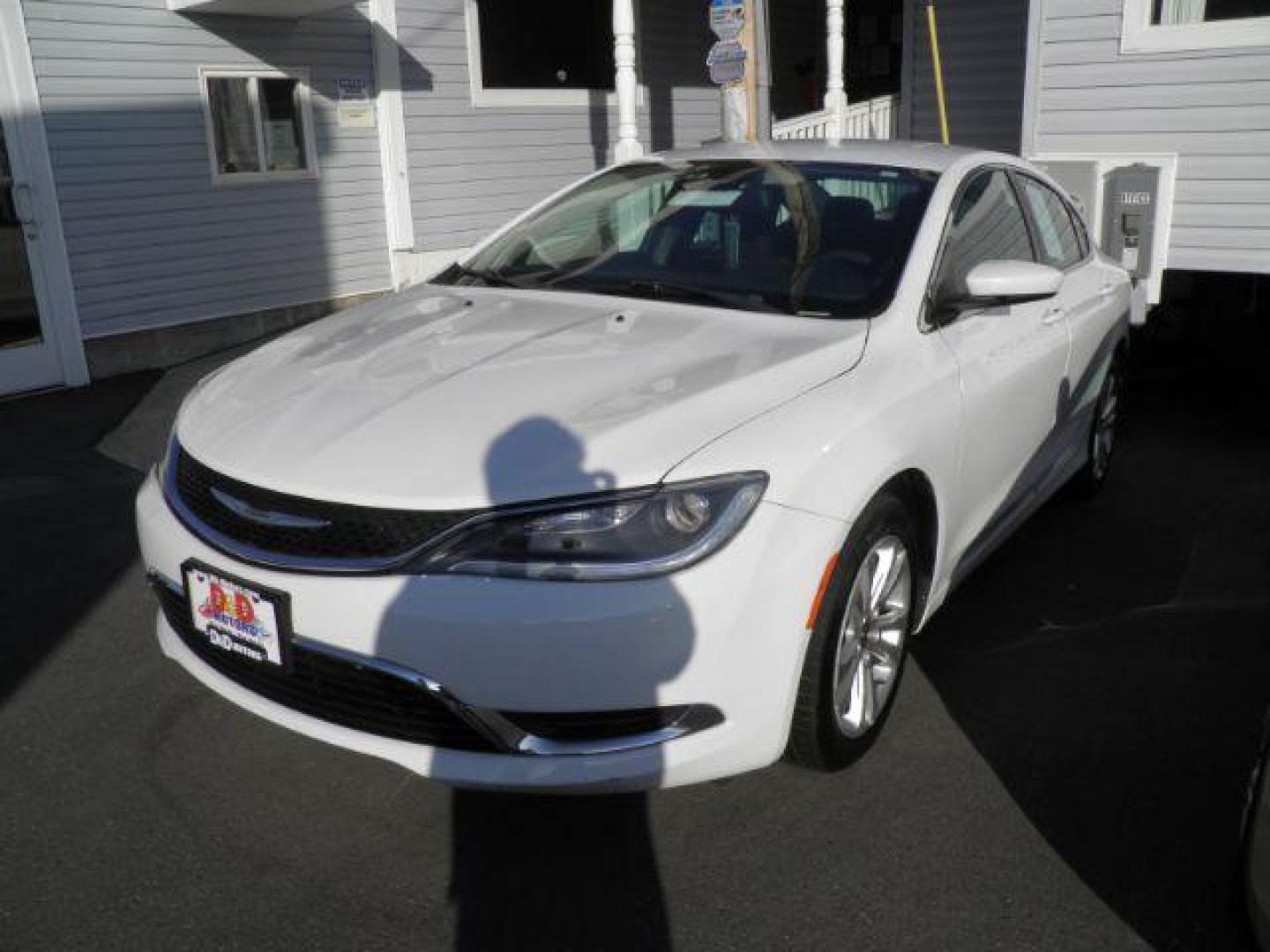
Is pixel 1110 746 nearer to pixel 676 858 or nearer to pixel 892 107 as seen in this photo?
pixel 676 858

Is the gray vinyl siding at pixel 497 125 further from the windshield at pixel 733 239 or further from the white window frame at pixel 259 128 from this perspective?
the windshield at pixel 733 239

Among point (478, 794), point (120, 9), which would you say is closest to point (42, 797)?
point (478, 794)

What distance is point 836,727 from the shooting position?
2912 mm

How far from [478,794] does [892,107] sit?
11225mm

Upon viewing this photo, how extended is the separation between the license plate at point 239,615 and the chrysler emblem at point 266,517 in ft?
0.46

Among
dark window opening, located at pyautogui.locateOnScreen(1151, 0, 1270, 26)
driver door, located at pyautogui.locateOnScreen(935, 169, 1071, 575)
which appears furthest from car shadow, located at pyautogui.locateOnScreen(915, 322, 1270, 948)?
dark window opening, located at pyautogui.locateOnScreen(1151, 0, 1270, 26)

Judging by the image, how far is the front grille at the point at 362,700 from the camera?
8.23 ft

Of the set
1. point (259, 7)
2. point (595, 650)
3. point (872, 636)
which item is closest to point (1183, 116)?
point (872, 636)

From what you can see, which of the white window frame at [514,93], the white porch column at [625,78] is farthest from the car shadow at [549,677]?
the white window frame at [514,93]

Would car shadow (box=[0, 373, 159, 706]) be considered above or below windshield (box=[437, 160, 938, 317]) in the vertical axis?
below

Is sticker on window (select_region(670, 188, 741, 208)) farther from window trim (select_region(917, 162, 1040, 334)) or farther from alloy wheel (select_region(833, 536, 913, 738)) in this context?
alloy wheel (select_region(833, 536, 913, 738))

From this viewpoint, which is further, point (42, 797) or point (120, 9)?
point (120, 9)

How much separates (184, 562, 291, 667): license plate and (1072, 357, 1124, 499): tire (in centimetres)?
362

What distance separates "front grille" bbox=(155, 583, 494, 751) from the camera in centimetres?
251
